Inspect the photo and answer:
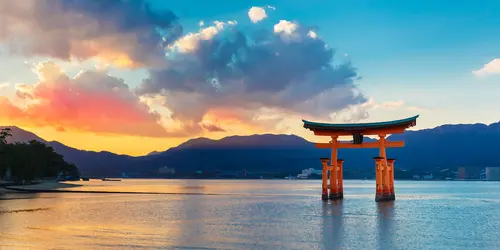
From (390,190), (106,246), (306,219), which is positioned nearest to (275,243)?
(106,246)

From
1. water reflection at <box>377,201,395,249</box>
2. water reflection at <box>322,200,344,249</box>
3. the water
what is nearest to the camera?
the water

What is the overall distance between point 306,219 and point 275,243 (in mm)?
13183

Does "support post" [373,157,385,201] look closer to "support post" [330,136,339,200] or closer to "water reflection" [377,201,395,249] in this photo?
"water reflection" [377,201,395,249]

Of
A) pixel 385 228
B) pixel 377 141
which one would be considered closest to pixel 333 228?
pixel 385 228

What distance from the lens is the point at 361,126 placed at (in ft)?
165

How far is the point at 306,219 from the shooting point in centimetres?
3862

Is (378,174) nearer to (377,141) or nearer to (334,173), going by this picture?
(377,141)

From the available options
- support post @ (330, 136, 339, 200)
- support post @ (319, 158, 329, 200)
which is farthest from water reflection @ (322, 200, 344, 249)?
support post @ (319, 158, 329, 200)

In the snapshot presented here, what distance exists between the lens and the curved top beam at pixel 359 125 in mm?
48416

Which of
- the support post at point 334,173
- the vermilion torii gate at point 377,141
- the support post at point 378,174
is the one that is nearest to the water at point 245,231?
the support post at point 378,174

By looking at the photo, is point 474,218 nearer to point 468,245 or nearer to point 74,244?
point 468,245

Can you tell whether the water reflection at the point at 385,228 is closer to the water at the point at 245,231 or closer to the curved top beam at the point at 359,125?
the water at the point at 245,231

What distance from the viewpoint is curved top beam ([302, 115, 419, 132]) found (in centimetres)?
4842

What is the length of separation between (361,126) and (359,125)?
0.75 feet
